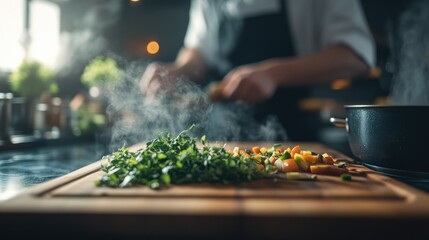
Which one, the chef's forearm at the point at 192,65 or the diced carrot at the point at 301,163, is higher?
the chef's forearm at the point at 192,65

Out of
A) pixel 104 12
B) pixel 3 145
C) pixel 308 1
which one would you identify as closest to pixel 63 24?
pixel 104 12

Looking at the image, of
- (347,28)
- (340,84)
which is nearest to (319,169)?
(347,28)

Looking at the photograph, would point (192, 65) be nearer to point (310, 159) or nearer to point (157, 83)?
point (157, 83)

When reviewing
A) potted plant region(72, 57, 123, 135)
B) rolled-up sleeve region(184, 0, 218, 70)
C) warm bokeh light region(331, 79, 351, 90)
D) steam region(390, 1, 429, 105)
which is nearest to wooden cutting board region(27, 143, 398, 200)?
potted plant region(72, 57, 123, 135)

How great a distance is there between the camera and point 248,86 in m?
1.92

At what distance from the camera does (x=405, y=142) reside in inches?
36.8

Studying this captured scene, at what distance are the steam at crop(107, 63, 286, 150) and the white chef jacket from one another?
16.0 inches

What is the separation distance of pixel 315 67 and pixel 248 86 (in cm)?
45

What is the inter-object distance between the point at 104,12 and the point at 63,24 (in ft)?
1.67

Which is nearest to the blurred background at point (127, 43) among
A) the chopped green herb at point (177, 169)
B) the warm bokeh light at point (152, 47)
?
the warm bokeh light at point (152, 47)

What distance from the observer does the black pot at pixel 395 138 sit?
91cm

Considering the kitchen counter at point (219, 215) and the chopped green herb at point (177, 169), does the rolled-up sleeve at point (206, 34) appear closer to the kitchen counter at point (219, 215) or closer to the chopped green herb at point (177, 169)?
the chopped green herb at point (177, 169)

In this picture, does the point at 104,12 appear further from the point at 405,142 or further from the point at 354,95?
the point at 405,142

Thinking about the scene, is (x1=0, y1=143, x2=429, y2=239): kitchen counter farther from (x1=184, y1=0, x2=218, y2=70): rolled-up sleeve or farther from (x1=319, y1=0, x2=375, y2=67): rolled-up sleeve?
(x1=184, y1=0, x2=218, y2=70): rolled-up sleeve
